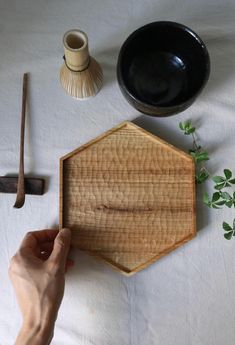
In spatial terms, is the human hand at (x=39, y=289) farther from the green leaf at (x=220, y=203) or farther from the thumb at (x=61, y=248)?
the green leaf at (x=220, y=203)

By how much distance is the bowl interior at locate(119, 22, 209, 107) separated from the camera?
646mm

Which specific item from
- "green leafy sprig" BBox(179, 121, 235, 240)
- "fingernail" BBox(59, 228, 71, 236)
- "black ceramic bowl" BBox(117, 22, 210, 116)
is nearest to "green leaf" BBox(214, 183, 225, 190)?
"green leafy sprig" BBox(179, 121, 235, 240)

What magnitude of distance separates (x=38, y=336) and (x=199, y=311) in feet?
0.87

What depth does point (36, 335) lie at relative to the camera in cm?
59

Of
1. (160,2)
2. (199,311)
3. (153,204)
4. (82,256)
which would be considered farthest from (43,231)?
(160,2)

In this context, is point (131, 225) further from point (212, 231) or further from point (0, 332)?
point (0, 332)

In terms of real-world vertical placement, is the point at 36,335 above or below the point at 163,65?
below

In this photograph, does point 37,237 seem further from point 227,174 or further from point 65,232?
point 227,174

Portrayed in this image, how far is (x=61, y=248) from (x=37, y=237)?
0.06 meters

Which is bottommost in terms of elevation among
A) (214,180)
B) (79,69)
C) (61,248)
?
(61,248)

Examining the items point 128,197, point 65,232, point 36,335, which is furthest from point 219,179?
point 36,335

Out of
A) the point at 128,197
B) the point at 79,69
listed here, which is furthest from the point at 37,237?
the point at 79,69

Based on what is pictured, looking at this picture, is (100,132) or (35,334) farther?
(100,132)

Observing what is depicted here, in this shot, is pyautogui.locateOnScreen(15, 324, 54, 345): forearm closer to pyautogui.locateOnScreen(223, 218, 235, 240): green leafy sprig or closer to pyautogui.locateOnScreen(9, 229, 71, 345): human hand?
pyautogui.locateOnScreen(9, 229, 71, 345): human hand
